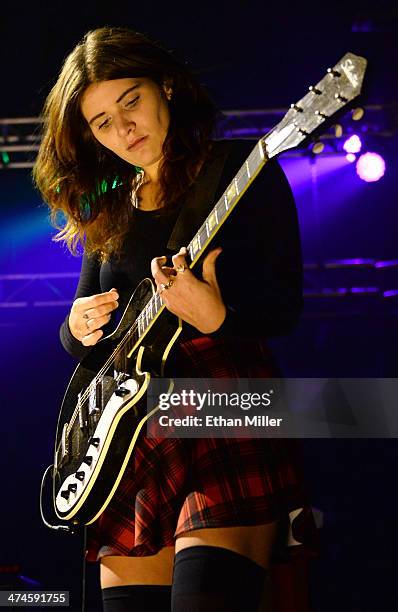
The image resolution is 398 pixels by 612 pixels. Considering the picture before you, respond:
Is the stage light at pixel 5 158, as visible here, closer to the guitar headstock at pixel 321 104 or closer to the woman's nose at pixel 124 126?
the woman's nose at pixel 124 126

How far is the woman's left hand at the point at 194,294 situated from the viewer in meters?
1.57

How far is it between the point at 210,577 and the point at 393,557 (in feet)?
9.20

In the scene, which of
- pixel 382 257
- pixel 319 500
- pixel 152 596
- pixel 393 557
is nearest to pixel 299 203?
pixel 382 257

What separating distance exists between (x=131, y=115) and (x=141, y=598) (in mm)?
1014

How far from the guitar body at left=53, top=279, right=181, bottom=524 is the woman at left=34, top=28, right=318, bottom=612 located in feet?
0.15

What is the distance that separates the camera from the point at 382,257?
477cm

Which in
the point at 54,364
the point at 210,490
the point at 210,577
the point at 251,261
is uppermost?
the point at 54,364

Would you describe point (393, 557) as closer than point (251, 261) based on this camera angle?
No

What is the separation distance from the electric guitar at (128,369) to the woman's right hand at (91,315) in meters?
0.05

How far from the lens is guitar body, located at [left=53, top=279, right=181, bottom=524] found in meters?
1.70

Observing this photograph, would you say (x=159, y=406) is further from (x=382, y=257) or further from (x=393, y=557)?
(x=382, y=257)

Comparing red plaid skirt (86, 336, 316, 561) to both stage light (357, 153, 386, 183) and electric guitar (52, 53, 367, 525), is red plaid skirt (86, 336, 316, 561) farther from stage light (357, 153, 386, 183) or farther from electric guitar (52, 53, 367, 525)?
stage light (357, 153, 386, 183)

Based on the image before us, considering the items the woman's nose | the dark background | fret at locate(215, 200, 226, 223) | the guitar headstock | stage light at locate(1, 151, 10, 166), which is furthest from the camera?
stage light at locate(1, 151, 10, 166)

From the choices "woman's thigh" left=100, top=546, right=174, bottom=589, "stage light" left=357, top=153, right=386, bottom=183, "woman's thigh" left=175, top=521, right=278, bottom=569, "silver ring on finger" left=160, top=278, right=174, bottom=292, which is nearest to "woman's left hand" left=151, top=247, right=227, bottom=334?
"silver ring on finger" left=160, top=278, right=174, bottom=292
